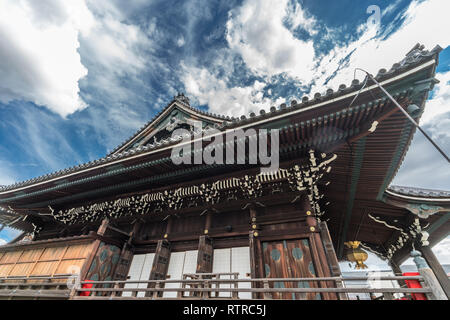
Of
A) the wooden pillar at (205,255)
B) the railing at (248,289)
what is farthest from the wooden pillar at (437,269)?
the wooden pillar at (205,255)

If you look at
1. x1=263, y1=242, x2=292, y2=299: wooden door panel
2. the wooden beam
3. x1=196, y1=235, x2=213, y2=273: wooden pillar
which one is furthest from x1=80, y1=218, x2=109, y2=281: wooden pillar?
the wooden beam

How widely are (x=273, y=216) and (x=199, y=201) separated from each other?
9.50 feet

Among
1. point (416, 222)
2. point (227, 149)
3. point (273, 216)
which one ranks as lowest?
point (273, 216)

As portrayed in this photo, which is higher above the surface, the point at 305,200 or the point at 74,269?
the point at 305,200

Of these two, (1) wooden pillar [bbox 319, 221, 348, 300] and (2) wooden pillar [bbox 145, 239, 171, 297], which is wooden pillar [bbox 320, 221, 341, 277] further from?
(2) wooden pillar [bbox 145, 239, 171, 297]

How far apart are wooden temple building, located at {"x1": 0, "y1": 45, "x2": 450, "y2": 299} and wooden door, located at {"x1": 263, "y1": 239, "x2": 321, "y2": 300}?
1.1 inches

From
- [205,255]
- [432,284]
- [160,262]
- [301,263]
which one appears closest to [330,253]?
[301,263]

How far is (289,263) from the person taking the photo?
5.79m

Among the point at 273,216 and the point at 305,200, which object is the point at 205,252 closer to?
the point at 273,216

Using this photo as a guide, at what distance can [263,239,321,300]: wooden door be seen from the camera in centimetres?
545

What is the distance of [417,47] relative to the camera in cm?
405

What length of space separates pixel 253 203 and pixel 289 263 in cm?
210

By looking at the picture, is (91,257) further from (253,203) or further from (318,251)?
(318,251)
